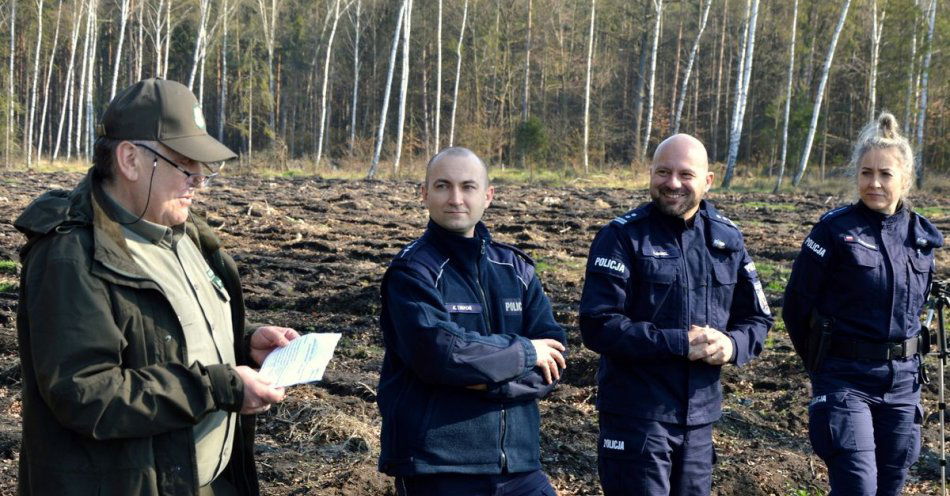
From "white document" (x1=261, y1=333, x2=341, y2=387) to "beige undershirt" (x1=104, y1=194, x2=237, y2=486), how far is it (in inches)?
5.8

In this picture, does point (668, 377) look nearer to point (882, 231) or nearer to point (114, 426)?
point (882, 231)

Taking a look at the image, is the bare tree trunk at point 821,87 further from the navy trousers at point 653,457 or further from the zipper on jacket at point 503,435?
the zipper on jacket at point 503,435

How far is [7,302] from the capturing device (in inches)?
400

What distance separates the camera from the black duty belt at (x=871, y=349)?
4207 mm

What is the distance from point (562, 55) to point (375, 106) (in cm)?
1347

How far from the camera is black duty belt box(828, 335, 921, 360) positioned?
13.8ft

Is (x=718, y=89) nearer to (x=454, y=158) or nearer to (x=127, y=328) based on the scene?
(x=454, y=158)

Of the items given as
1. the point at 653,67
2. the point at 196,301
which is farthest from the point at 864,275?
the point at 653,67

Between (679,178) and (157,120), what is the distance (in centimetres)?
206

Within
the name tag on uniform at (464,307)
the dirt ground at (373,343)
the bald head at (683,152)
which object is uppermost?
the bald head at (683,152)

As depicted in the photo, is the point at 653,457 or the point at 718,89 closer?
the point at 653,457

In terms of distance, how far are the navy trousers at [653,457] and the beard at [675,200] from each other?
837 mm

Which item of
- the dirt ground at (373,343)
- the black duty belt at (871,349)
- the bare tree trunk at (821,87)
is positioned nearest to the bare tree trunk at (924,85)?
the bare tree trunk at (821,87)

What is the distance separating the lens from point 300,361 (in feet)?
9.15
